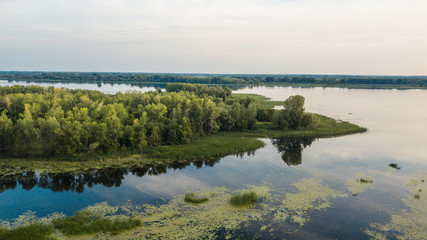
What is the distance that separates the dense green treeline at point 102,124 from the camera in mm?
37062

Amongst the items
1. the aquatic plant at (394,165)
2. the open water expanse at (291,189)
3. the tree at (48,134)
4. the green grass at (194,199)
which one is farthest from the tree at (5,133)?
the aquatic plant at (394,165)

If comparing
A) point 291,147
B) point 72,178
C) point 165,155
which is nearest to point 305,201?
point 165,155

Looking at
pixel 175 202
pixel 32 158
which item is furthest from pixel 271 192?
pixel 32 158

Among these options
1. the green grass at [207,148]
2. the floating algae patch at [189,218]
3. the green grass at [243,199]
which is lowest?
the floating algae patch at [189,218]

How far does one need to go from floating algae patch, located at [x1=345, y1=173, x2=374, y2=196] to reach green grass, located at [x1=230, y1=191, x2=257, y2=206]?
1034 cm

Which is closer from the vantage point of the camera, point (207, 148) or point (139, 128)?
point (139, 128)

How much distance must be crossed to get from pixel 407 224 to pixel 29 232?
28898mm

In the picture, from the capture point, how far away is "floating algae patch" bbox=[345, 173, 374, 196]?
95.5ft

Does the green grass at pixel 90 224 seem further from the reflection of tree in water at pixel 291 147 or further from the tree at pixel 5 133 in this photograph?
the reflection of tree in water at pixel 291 147

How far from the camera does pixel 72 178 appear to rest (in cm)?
3148

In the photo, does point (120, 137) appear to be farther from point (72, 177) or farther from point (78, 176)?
point (72, 177)

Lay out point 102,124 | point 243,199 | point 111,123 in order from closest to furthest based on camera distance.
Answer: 1. point 243,199
2. point 102,124
3. point 111,123

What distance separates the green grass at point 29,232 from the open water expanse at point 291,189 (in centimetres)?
248

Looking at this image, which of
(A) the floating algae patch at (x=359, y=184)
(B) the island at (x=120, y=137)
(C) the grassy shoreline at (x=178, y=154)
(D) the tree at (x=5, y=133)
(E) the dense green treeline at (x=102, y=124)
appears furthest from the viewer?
(E) the dense green treeline at (x=102, y=124)
